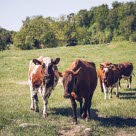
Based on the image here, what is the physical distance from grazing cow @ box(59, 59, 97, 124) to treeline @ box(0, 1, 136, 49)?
233ft

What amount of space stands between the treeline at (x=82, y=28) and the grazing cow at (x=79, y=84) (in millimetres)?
71118

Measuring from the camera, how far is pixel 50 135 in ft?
35.1

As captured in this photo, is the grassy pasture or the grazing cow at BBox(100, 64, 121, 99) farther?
the grazing cow at BBox(100, 64, 121, 99)

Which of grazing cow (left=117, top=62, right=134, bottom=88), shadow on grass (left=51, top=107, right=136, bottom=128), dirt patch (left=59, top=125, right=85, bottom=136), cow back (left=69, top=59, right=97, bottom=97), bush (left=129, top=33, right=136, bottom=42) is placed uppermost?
bush (left=129, top=33, right=136, bottom=42)

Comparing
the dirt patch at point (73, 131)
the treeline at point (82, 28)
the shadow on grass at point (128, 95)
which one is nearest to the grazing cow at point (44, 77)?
the dirt patch at point (73, 131)

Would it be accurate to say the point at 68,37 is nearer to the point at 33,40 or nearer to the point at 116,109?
the point at 33,40

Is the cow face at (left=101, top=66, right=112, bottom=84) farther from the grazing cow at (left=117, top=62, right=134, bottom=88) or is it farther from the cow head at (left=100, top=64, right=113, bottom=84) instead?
the grazing cow at (left=117, top=62, right=134, bottom=88)

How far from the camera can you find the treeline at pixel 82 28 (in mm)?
84688

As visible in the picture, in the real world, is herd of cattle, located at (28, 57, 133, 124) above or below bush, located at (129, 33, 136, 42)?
below

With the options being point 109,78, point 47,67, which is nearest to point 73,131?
point 47,67

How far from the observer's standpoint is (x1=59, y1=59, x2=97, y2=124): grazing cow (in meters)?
11.5

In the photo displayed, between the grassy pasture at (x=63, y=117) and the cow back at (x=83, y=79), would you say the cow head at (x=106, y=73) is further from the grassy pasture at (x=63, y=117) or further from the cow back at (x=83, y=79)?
the cow back at (x=83, y=79)

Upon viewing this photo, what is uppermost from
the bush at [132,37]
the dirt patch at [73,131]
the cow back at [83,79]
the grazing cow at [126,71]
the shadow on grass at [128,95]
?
the bush at [132,37]

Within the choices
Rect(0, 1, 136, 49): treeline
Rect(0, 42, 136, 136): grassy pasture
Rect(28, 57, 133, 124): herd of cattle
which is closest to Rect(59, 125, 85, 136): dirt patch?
Rect(0, 42, 136, 136): grassy pasture
